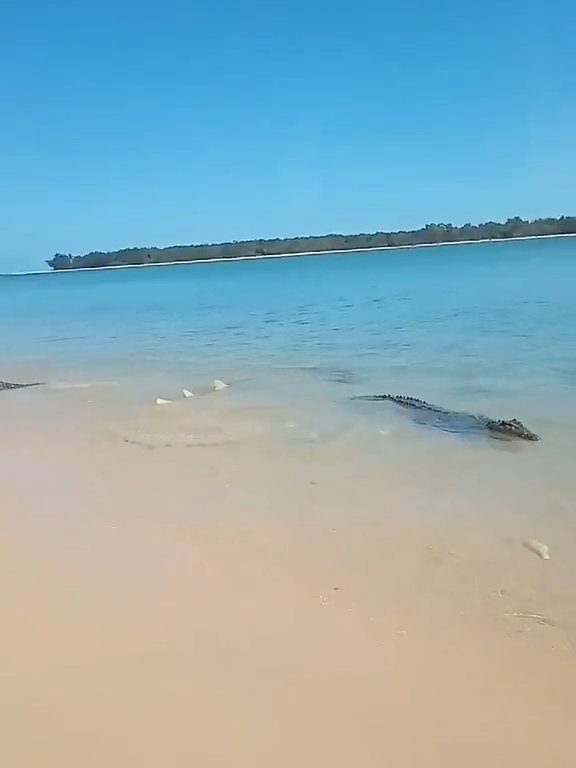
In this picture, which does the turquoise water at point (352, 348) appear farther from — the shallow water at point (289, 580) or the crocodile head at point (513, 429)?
the crocodile head at point (513, 429)

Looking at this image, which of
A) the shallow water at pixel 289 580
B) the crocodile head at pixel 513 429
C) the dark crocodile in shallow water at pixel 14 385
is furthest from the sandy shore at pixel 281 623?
the dark crocodile in shallow water at pixel 14 385

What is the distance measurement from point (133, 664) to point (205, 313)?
79.7ft

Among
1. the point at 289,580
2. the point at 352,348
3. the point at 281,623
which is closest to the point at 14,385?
the point at 352,348

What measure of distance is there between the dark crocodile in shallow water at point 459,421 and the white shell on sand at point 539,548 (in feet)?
8.06

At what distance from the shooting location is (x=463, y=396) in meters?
9.23

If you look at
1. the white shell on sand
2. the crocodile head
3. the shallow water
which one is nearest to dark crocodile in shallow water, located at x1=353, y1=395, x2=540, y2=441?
the crocodile head

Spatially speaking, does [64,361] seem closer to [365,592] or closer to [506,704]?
[365,592]

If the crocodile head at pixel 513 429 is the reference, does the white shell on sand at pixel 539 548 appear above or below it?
above

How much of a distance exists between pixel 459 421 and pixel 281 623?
4783mm

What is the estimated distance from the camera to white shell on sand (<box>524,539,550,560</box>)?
4328 mm

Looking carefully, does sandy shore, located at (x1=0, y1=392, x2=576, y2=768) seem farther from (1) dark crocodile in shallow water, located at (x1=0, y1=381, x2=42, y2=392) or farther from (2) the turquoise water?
(1) dark crocodile in shallow water, located at (x1=0, y1=381, x2=42, y2=392)

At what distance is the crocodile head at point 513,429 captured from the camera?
270 inches

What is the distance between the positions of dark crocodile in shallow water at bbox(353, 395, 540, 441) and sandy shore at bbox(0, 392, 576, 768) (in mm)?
1233

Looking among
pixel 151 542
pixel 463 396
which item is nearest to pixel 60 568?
pixel 151 542
